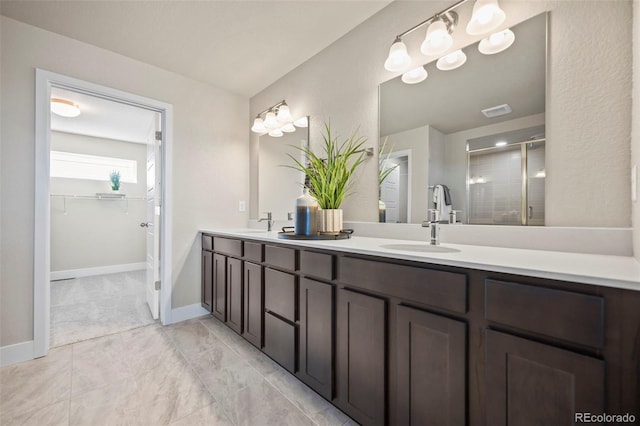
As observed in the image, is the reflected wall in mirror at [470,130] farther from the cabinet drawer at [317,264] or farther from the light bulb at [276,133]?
the light bulb at [276,133]

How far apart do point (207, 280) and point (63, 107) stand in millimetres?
2683

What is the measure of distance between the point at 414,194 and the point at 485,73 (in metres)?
0.71

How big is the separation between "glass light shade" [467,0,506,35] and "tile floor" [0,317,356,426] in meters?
2.01

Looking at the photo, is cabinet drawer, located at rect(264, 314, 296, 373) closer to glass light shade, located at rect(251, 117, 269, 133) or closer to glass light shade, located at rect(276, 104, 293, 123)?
glass light shade, located at rect(276, 104, 293, 123)

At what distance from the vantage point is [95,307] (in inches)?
116

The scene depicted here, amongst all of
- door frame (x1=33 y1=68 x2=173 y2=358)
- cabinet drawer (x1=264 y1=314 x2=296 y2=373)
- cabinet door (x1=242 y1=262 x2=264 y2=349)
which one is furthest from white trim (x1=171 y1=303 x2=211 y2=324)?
cabinet drawer (x1=264 y1=314 x2=296 y2=373)

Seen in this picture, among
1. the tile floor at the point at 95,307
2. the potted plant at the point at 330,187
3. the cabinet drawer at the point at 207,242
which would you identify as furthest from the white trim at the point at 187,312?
the potted plant at the point at 330,187

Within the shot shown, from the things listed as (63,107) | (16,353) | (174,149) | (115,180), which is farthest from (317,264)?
(115,180)

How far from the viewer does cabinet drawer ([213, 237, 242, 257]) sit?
2014mm

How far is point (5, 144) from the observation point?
1852 mm

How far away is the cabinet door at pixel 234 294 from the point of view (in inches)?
78.6

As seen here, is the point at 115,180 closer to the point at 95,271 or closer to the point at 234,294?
the point at 95,271

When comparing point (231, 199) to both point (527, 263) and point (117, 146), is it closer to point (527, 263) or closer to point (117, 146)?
point (527, 263)

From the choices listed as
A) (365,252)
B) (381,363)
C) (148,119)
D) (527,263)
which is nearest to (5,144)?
(148,119)
